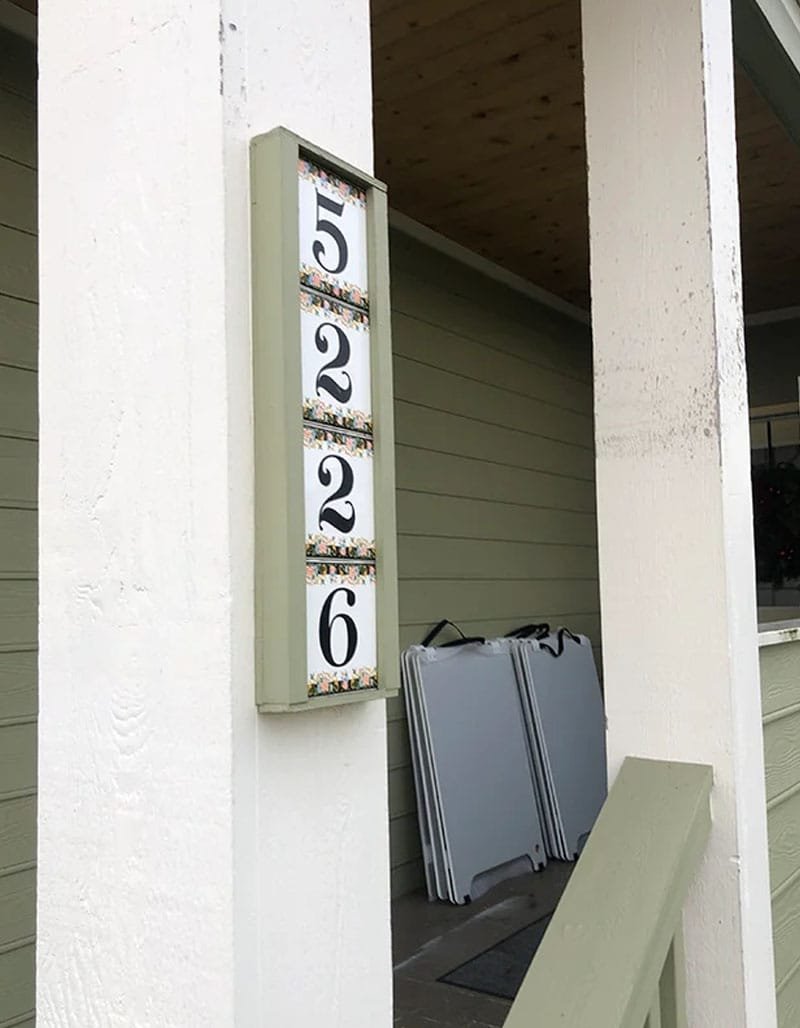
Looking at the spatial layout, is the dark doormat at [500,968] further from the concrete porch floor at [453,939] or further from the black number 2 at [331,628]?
the black number 2 at [331,628]

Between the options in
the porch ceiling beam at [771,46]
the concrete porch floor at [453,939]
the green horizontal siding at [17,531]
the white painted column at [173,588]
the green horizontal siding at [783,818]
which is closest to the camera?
the white painted column at [173,588]

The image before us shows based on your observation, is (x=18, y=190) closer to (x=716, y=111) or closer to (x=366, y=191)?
(x=716, y=111)

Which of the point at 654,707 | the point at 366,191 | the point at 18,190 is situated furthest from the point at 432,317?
the point at 366,191

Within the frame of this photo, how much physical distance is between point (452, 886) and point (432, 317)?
90.9 inches

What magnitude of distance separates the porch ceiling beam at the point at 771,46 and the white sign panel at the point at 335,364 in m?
1.65

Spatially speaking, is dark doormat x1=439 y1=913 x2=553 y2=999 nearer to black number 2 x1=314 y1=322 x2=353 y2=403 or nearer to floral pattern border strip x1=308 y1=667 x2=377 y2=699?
floral pattern border strip x1=308 y1=667 x2=377 y2=699

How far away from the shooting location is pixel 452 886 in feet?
12.9

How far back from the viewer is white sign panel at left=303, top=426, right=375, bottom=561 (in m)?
0.94

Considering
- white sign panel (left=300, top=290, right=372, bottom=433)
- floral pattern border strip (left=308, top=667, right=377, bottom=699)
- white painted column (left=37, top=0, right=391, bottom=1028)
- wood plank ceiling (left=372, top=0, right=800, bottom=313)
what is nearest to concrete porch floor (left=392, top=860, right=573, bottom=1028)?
white painted column (left=37, top=0, right=391, bottom=1028)

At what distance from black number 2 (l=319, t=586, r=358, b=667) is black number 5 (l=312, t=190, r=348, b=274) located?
30cm

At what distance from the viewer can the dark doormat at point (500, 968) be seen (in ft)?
10.2

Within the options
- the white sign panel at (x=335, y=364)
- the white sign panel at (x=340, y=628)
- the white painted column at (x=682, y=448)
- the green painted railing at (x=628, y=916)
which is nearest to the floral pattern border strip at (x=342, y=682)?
the white sign panel at (x=340, y=628)

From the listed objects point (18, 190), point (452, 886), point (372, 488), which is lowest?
point (452, 886)

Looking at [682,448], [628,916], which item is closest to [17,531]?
[682,448]
